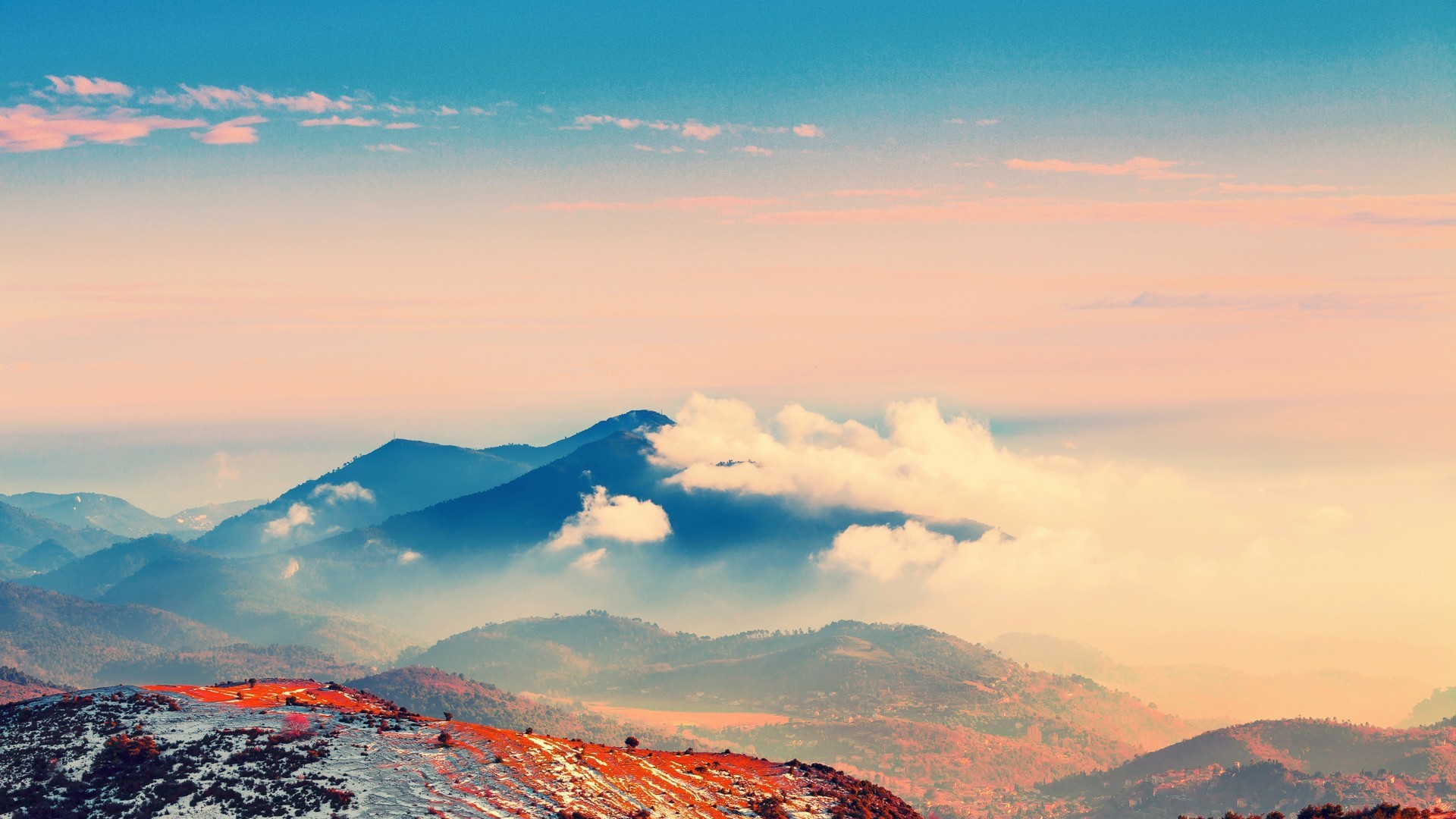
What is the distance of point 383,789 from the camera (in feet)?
314

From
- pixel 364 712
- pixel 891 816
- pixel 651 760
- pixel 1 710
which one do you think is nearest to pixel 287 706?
pixel 364 712

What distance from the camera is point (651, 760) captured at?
116 meters

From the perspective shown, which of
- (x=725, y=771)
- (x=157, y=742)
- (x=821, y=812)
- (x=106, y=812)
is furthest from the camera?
(x=725, y=771)

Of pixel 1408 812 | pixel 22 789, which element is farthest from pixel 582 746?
pixel 1408 812

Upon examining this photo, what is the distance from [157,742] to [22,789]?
10.5m

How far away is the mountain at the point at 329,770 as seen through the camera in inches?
3713

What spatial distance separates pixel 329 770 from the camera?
3853 inches

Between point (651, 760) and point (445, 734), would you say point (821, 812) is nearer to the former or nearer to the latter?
point (651, 760)

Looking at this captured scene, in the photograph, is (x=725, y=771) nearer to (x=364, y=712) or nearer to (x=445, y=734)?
(x=445, y=734)

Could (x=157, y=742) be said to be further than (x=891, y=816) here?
No

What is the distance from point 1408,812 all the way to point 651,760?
233 feet

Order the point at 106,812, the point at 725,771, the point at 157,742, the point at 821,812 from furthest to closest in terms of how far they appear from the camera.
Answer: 1. the point at 725,771
2. the point at 821,812
3. the point at 157,742
4. the point at 106,812

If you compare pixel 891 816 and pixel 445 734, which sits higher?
pixel 445 734

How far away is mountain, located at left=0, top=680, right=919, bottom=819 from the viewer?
309 ft
